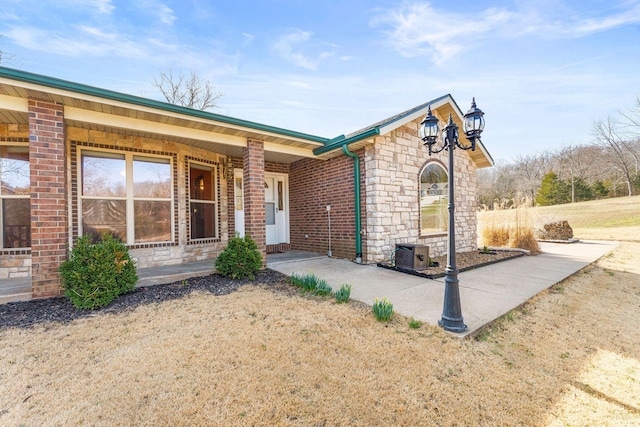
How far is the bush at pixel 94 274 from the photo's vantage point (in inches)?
143

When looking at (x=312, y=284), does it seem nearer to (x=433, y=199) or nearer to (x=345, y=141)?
(x=345, y=141)

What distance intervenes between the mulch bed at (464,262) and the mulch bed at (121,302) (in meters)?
2.59

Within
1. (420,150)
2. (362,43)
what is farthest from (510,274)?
(362,43)

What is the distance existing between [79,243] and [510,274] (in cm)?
769

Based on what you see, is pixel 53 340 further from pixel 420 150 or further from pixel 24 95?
pixel 420 150

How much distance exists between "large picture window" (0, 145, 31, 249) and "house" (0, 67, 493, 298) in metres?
0.02

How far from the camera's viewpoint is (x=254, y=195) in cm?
555

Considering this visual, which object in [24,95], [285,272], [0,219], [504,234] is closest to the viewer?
[24,95]

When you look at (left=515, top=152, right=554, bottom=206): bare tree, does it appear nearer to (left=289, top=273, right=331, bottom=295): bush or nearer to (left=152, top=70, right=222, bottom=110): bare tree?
(left=152, top=70, right=222, bottom=110): bare tree

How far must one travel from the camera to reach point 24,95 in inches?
145

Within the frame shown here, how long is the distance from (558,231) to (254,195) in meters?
13.1

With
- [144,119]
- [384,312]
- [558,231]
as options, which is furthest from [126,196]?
[558,231]

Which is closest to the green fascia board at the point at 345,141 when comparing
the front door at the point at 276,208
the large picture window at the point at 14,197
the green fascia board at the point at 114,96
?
the green fascia board at the point at 114,96

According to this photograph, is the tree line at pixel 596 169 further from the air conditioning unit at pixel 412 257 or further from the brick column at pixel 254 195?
the brick column at pixel 254 195
